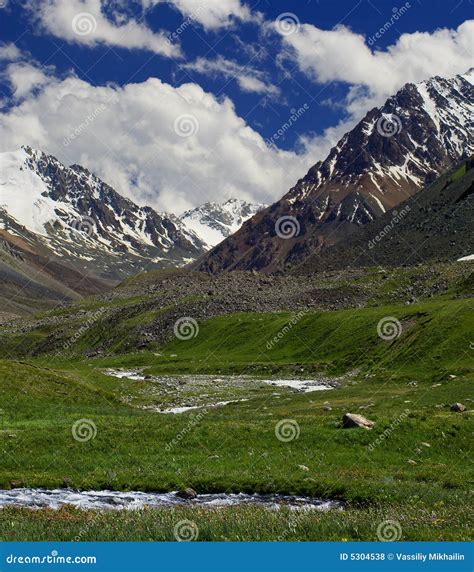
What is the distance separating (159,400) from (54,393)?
16560 mm

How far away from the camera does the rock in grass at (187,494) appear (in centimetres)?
2535

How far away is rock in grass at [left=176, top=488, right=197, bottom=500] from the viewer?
25.3m

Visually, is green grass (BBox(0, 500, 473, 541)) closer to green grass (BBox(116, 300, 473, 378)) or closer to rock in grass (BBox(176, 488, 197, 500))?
rock in grass (BBox(176, 488, 197, 500))

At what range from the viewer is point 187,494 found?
25.4 metres
